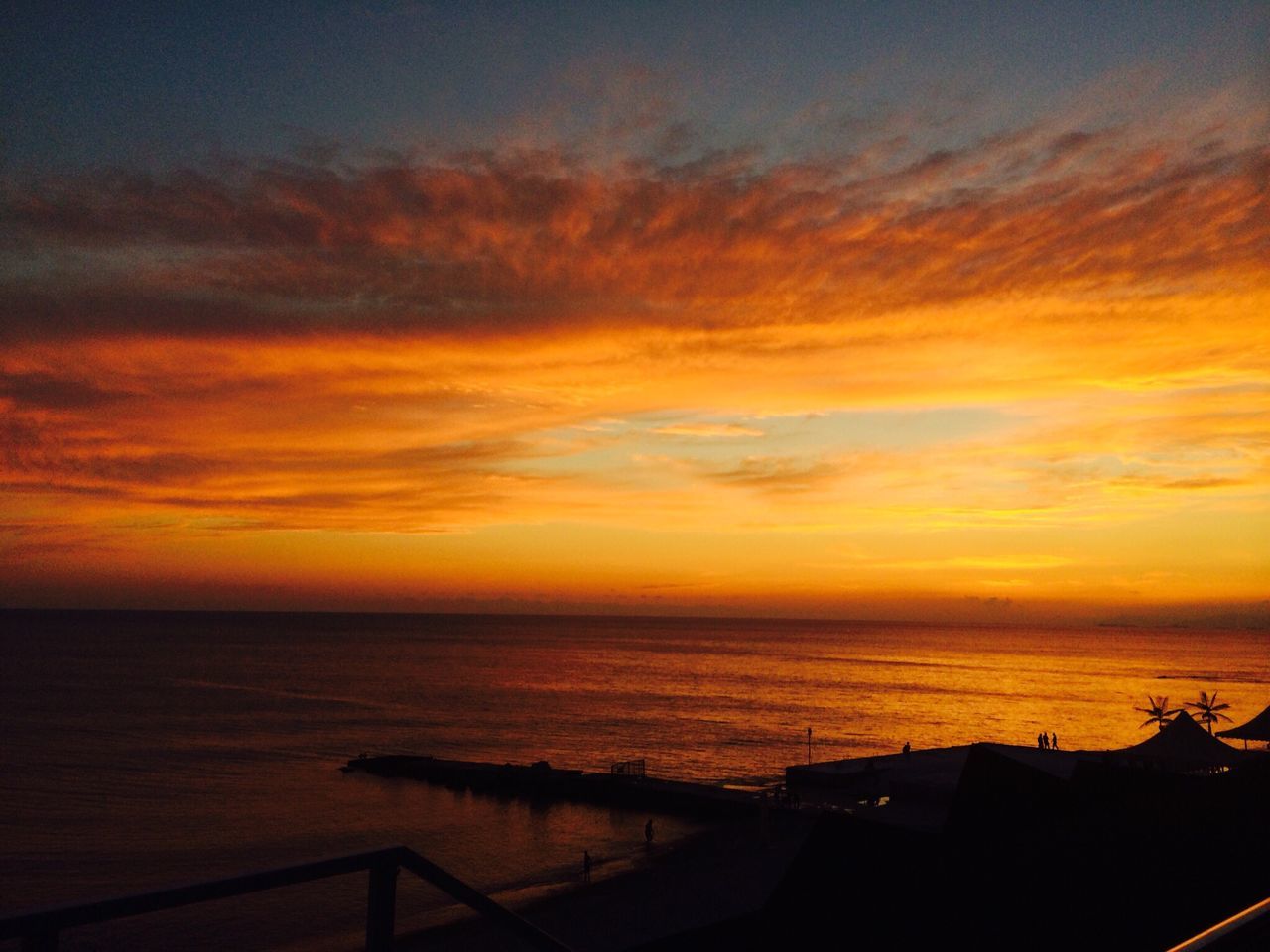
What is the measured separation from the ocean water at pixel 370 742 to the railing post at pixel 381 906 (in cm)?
30

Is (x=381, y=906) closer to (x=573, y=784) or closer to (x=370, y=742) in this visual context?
(x=573, y=784)

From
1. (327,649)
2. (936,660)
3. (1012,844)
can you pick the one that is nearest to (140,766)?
(1012,844)

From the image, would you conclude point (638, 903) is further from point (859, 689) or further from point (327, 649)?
point (327, 649)

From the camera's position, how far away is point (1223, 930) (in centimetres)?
219

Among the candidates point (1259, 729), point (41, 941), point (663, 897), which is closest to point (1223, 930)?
point (41, 941)

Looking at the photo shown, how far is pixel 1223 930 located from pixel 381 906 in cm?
216

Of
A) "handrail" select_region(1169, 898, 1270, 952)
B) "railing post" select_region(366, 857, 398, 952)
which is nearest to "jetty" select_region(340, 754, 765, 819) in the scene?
"railing post" select_region(366, 857, 398, 952)

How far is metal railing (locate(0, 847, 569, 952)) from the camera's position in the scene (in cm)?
207

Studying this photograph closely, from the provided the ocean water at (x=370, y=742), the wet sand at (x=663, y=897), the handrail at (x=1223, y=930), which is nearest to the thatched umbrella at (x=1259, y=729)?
the wet sand at (x=663, y=897)

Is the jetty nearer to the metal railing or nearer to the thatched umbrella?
the thatched umbrella

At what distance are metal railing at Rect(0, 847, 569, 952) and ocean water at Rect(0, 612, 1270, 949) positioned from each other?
0.11 metres

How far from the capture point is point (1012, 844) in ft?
30.8

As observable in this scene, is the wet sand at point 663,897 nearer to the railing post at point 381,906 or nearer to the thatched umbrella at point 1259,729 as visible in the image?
the thatched umbrella at point 1259,729

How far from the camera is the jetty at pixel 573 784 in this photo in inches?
1839
